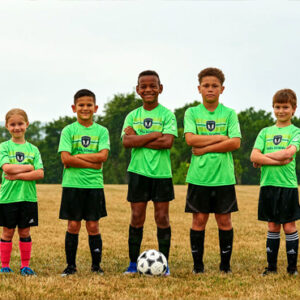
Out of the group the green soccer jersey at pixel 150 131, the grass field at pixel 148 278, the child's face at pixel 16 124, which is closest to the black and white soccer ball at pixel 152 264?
the grass field at pixel 148 278

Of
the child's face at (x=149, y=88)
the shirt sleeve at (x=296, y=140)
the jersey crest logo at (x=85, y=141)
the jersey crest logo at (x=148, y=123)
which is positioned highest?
the child's face at (x=149, y=88)

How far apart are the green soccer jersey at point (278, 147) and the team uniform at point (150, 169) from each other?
1.39m

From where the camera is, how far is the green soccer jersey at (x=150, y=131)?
6.54m

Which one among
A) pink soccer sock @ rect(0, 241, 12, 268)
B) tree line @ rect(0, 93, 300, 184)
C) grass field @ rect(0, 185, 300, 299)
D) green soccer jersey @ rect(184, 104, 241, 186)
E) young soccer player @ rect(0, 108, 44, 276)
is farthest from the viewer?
tree line @ rect(0, 93, 300, 184)

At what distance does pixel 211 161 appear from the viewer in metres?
6.48

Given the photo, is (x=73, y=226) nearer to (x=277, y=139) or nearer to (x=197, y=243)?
(x=197, y=243)

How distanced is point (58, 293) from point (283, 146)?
376 cm

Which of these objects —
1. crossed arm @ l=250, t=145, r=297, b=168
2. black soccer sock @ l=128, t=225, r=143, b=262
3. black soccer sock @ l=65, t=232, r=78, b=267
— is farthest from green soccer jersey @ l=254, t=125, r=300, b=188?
black soccer sock @ l=65, t=232, r=78, b=267

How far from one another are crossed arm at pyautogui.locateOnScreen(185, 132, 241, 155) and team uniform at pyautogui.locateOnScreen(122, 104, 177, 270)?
33 centimetres

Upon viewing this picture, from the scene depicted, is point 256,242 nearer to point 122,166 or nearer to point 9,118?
point 9,118

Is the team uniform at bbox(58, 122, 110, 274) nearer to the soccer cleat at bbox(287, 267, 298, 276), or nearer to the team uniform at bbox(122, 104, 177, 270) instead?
the team uniform at bbox(122, 104, 177, 270)

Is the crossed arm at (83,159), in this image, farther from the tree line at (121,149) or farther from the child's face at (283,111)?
the tree line at (121,149)

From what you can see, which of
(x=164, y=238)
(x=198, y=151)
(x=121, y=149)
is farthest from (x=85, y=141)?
(x=121, y=149)

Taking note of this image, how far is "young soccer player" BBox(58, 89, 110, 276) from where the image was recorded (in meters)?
6.53
